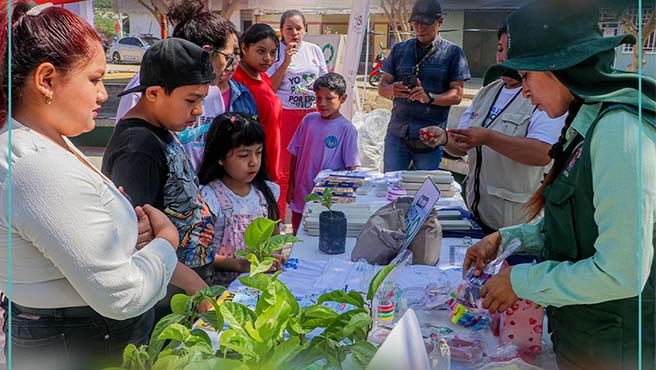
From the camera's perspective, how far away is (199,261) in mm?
1746

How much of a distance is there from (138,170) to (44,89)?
0.49 m

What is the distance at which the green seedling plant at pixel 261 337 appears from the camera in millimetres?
761

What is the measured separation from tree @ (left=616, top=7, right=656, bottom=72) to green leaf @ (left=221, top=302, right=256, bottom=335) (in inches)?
27.3

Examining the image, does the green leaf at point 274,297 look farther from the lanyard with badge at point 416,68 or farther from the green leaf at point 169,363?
the lanyard with badge at point 416,68

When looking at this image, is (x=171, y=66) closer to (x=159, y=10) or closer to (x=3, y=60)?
(x=3, y=60)

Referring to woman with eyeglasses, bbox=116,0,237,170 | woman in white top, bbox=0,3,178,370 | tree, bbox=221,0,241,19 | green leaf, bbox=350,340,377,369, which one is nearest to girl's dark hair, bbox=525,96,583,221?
green leaf, bbox=350,340,377,369

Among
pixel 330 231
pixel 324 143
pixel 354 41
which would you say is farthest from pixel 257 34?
pixel 354 41

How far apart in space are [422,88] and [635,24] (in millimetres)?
2627

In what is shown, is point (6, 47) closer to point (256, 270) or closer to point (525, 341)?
point (256, 270)

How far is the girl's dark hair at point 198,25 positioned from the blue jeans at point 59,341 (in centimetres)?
141


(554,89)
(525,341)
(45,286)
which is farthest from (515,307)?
(45,286)

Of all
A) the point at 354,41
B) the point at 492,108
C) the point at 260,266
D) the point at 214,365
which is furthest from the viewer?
the point at 354,41

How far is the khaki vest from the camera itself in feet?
7.29

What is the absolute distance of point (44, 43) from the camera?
946mm
